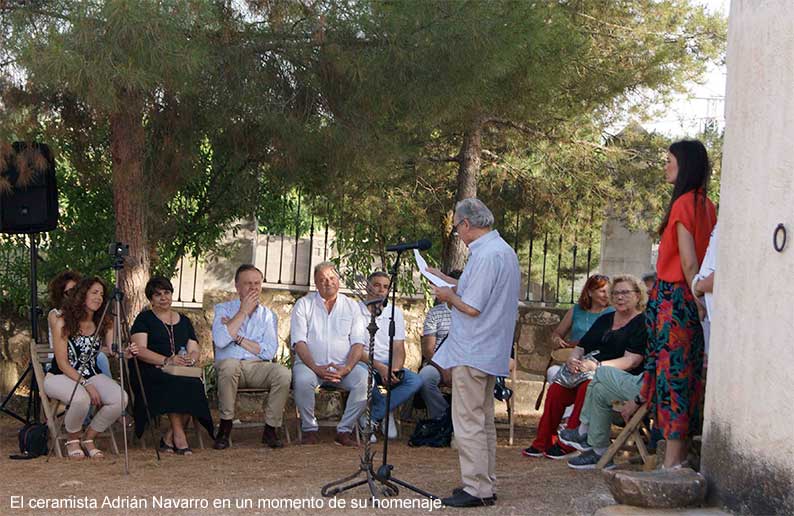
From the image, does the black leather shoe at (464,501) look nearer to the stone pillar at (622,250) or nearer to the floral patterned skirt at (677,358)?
the floral patterned skirt at (677,358)

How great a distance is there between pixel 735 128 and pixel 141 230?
4.59 m

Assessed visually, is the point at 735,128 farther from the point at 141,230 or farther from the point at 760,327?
the point at 141,230

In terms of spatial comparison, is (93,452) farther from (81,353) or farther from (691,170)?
(691,170)

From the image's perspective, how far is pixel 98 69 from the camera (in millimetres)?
5605

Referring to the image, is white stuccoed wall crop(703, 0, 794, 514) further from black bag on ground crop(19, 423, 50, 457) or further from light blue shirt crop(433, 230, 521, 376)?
black bag on ground crop(19, 423, 50, 457)

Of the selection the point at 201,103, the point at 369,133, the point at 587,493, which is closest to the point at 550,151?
the point at 369,133

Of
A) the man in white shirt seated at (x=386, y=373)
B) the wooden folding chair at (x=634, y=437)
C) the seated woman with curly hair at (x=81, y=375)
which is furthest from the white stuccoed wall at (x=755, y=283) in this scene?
the seated woman with curly hair at (x=81, y=375)

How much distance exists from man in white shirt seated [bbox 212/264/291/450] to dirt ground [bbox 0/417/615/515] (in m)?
0.21

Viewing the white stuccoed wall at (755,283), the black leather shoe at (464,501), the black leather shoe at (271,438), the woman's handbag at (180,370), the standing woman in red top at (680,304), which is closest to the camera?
the white stuccoed wall at (755,283)

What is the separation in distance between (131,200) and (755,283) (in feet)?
15.4

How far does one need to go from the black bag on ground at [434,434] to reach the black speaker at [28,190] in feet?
9.48

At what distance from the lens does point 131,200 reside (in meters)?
7.29

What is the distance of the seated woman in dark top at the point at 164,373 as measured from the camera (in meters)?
6.71

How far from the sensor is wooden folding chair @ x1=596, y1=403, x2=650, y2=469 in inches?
226
